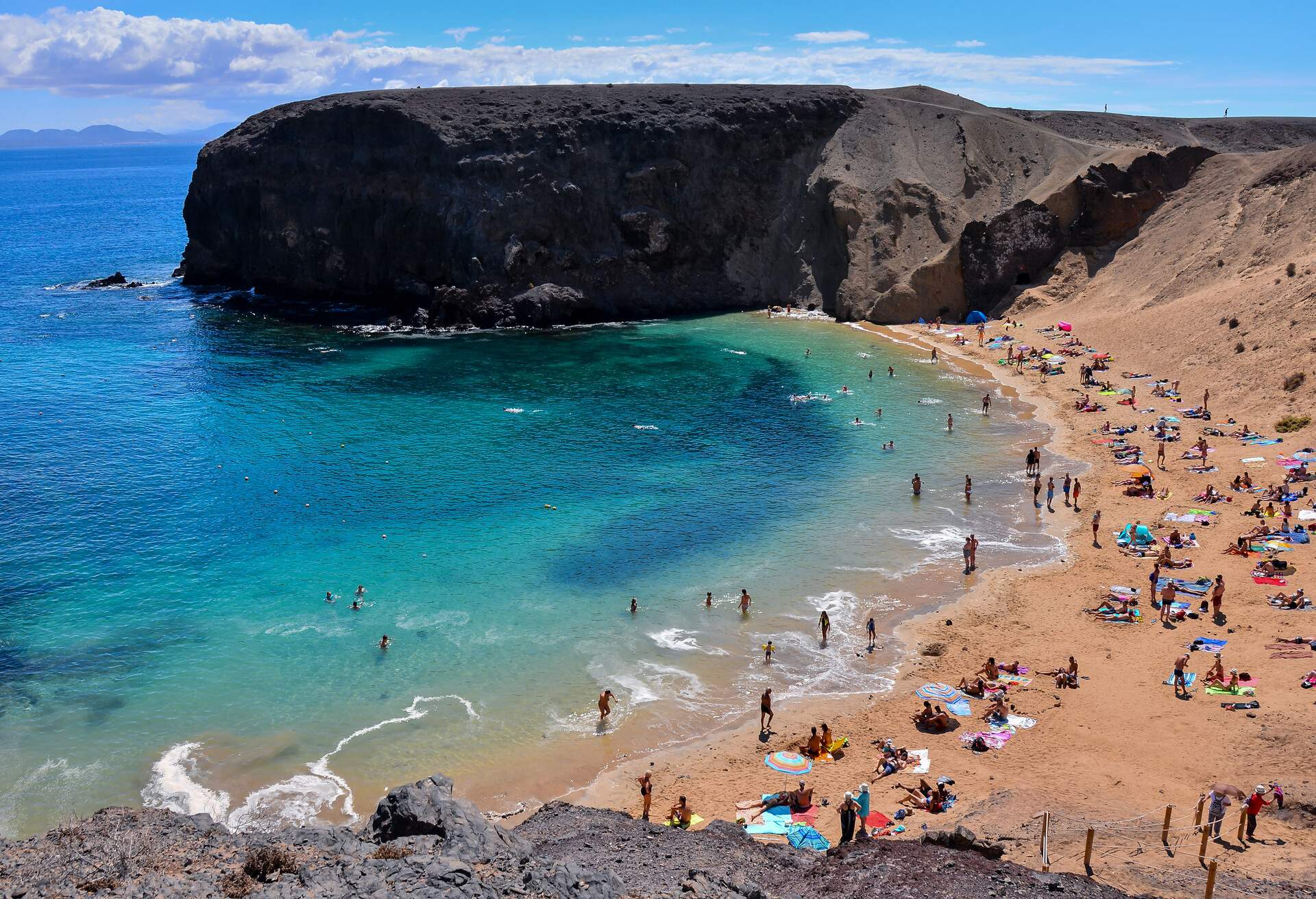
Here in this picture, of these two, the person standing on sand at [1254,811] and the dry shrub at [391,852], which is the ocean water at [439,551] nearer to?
the dry shrub at [391,852]

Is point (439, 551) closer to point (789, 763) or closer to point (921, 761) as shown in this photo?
point (789, 763)

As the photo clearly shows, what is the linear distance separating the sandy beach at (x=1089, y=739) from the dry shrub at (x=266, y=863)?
989cm

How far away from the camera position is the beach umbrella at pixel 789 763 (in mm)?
24875

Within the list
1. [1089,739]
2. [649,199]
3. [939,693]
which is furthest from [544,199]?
[1089,739]

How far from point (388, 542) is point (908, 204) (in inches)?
2134

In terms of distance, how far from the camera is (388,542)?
38.2m

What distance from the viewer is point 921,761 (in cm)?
2462

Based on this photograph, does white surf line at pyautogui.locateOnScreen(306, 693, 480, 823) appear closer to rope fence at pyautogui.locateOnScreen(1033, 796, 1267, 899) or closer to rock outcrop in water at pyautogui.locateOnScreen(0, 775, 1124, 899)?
rock outcrop in water at pyautogui.locateOnScreen(0, 775, 1124, 899)

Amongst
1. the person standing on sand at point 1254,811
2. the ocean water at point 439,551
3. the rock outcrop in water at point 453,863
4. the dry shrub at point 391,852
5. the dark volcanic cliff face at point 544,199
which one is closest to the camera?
the rock outcrop in water at point 453,863

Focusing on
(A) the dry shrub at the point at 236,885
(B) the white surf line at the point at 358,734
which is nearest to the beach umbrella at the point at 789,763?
(B) the white surf line at the point at 358,734

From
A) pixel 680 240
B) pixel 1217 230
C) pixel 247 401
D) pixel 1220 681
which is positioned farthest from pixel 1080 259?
pixel 247 401

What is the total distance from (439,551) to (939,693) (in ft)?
62.2

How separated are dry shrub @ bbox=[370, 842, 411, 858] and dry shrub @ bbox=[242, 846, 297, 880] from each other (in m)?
1.22

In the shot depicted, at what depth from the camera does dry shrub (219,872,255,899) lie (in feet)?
47.1
